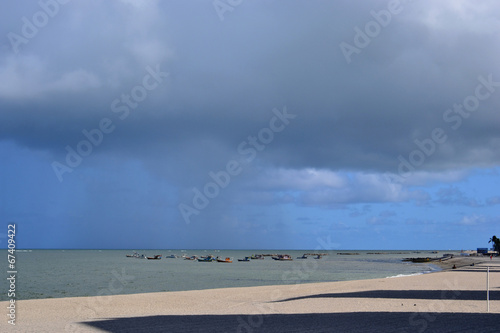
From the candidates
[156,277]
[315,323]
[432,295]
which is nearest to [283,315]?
[315,323]

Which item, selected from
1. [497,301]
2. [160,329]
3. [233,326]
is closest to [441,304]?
[497,301]

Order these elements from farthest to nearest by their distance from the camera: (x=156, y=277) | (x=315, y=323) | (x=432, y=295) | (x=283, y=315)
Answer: (x=156, y=277), (x=432, y=295), (x=283, y=315), (x=315, y=323)

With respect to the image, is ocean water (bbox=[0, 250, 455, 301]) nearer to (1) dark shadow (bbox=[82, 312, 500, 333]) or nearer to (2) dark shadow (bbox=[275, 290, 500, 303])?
(2) dark shadow (bbox=[275, 290, 500, 303])

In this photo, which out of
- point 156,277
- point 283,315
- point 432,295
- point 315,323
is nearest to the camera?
point 315,323

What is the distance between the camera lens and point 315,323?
683 inches

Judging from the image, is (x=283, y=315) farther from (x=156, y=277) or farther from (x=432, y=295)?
(x=156, y=277)

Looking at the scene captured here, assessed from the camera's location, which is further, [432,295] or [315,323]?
[432,295]

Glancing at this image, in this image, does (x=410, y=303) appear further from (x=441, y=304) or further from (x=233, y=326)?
(x=233, y=326)

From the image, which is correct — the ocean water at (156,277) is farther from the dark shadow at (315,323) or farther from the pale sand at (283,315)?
the dark shadow at (315,323)

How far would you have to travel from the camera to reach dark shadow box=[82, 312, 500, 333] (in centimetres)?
1591

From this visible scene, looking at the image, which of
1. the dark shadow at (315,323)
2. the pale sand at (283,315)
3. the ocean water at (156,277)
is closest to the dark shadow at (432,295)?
the pale sand at (283,315)

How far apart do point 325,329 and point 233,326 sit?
9.99ft

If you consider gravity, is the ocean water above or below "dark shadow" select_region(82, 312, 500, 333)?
below

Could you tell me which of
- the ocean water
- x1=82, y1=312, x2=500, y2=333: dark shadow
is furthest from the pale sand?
the ocean water
